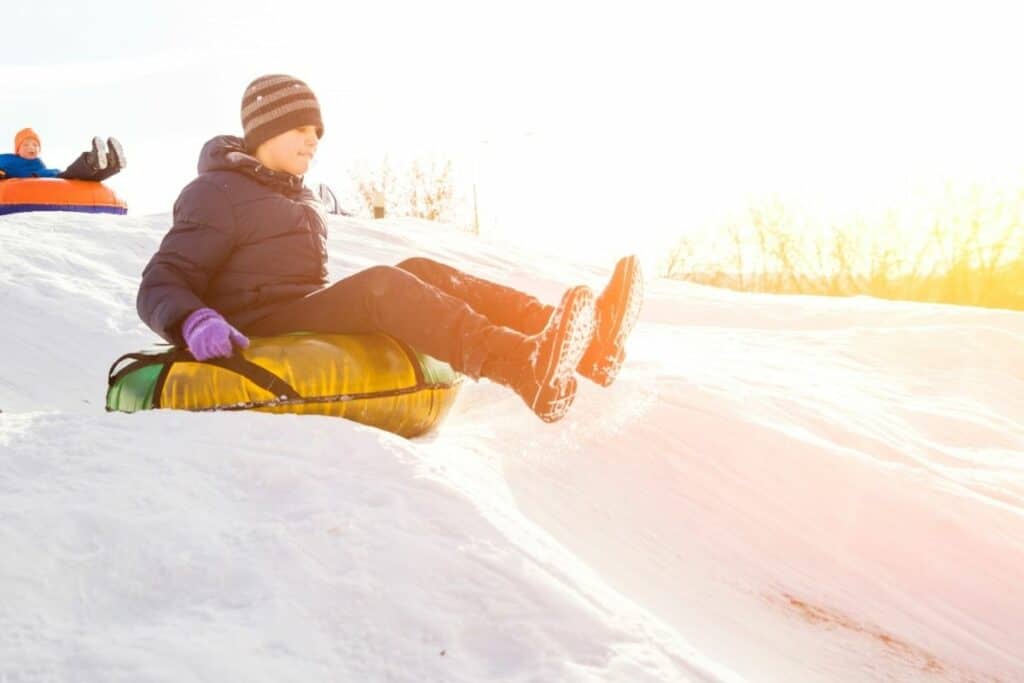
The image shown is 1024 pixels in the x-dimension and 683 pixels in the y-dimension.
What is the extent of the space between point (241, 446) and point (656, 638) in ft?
3.27

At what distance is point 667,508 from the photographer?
2.82m

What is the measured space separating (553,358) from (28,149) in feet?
32.9

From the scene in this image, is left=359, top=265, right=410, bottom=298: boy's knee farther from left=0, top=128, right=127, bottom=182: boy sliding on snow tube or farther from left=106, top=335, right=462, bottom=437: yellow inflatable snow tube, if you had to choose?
left=0, top=128, right=127, bottom=182: boy sliding on snow tube

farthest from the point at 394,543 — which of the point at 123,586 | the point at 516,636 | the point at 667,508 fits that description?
the point at 667,508

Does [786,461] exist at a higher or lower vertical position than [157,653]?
lower

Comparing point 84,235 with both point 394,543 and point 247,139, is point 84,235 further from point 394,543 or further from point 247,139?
point 394,543

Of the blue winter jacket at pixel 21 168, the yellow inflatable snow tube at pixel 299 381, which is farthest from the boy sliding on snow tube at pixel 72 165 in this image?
the yellow inflatable snow tube at pixel 299 381

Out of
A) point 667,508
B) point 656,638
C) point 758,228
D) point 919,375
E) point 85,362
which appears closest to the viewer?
point 656,638

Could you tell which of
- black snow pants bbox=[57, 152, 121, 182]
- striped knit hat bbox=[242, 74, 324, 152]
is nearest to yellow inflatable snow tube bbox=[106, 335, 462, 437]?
striped knit hat bbox=[242, 74, 324, 152]

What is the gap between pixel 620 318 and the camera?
2.77 meters

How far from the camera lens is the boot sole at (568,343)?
2.43m

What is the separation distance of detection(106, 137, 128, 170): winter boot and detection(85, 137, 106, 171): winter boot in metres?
0.07

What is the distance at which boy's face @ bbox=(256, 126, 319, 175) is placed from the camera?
3115mm

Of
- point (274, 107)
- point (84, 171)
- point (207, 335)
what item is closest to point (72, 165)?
point (84, 171)
